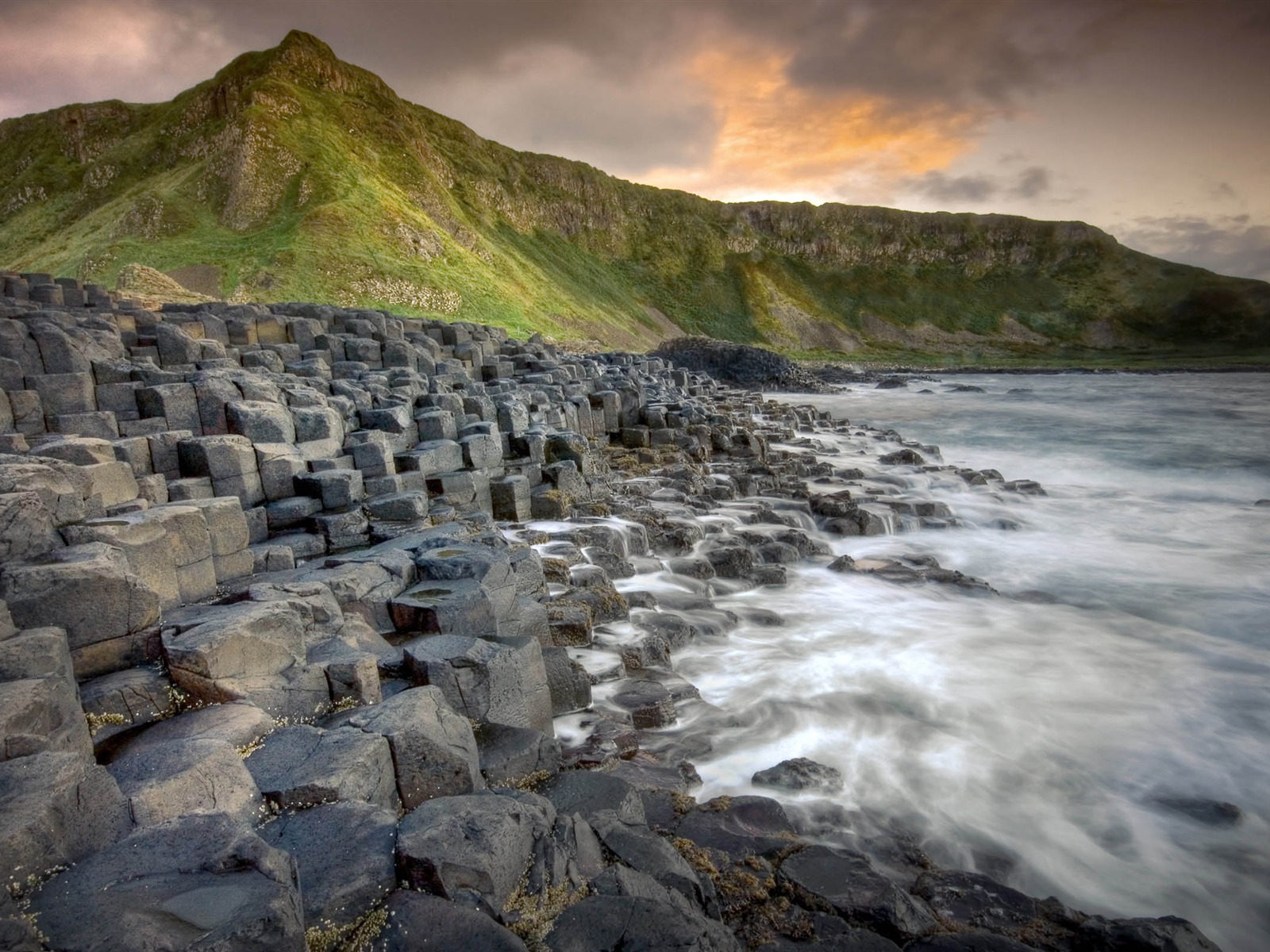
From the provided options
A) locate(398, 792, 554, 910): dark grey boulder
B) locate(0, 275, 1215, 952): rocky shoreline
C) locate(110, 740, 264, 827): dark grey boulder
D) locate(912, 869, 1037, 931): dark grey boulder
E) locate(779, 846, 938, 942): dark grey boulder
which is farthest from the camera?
locate(912, 869, 1037, 931): dark grey boulder

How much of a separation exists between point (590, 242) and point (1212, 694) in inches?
4082

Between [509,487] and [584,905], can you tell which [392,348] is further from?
[584,905]

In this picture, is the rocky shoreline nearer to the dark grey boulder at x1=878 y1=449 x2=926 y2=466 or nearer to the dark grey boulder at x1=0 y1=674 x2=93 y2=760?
the dark grey boulder at x1=0 y1=674 x2=93 y2=760

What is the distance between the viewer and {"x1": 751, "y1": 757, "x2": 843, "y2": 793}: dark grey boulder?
5770mm

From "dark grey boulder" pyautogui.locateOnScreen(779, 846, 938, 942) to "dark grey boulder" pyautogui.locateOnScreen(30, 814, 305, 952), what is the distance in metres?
2.78

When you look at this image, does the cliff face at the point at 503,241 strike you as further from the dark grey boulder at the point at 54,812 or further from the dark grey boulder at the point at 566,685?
the dark grey boulder at the point at 54,812

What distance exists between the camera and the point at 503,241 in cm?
8388

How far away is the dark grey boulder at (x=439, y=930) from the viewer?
9.56 ft

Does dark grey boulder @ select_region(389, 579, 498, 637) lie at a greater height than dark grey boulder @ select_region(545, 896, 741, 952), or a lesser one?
greater

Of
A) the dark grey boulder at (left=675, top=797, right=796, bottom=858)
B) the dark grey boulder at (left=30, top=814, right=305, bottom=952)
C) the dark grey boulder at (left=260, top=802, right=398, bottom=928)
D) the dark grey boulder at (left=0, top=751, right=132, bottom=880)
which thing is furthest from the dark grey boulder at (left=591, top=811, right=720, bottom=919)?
the dark grey boulder at (left=0, top=751, right=132, bottom=880)

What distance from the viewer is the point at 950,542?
13477mm

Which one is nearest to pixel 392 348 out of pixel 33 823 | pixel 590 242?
pixel 33 823

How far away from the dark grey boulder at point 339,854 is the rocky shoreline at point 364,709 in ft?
0.04

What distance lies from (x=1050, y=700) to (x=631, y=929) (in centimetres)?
652
